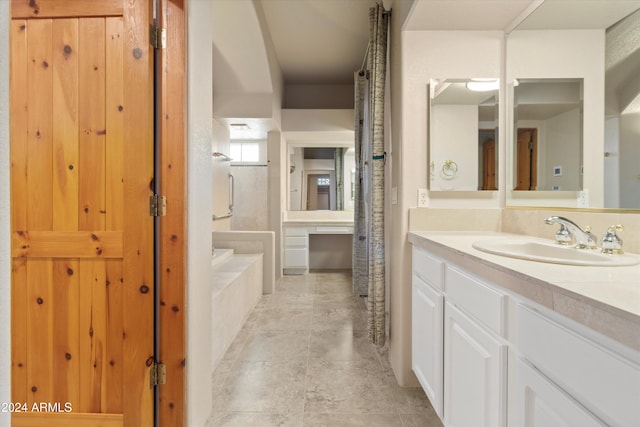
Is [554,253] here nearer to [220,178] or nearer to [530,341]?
[530,341]

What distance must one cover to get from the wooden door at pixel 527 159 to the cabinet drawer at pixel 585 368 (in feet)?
3.77

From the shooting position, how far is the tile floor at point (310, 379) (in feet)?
5.14

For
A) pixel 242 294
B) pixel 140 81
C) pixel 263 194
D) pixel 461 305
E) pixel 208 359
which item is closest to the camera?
pixel 461 305

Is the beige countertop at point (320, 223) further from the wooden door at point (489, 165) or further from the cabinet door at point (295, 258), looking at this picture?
the wooden door at point (489, 165)

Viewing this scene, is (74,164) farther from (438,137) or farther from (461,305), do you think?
(438,137)

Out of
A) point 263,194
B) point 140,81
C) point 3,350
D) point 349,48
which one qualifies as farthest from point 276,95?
point 3,350

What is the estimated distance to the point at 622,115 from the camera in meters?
1.14

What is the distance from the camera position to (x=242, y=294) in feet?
9.04

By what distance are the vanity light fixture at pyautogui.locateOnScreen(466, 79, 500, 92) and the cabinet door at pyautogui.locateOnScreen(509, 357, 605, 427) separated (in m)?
1.54

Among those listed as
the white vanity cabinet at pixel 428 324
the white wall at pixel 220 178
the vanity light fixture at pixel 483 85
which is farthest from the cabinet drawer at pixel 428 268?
the white wall at pixel 220 178

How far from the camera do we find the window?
4.98 m

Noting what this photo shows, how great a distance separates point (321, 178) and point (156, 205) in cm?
381

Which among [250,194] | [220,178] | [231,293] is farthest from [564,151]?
[250,194]

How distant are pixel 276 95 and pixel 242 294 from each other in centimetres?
247
